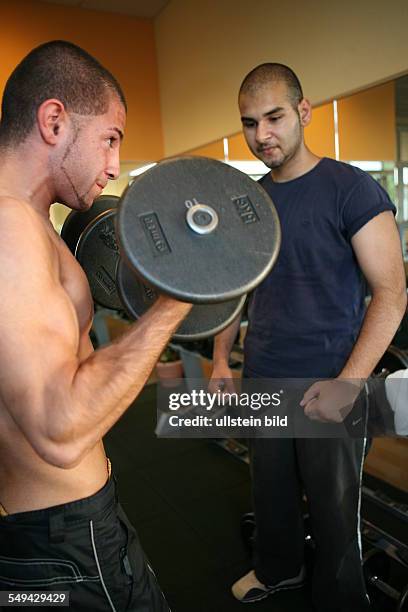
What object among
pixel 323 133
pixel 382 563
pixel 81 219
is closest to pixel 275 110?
pixel 81 219

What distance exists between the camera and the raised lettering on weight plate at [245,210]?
761 millimetres

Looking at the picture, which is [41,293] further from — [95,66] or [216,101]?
[216,101]

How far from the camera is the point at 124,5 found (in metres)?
4.01

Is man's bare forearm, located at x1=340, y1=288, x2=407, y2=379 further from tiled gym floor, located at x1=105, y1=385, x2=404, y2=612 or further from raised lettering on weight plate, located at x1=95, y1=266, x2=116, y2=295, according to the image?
tiled gym floor, located at x1=105, y1=385, x2=404, y2=612

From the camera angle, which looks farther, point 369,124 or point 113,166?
point 369,124

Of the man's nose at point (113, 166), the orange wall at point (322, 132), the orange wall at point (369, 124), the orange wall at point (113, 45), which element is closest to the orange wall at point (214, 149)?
the orange wall at point (113, 45)

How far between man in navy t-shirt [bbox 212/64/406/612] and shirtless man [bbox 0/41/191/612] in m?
0.61

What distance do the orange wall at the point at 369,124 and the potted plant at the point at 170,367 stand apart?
201 centimetres

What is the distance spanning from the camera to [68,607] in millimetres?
878

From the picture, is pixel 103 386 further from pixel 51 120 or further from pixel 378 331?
pixel 378 331

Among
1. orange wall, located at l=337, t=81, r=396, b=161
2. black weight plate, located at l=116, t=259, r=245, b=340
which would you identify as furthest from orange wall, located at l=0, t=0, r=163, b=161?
black weight plate, located at l=116, t=259, r=245, b=340

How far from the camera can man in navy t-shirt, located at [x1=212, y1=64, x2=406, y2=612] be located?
49.0 inches

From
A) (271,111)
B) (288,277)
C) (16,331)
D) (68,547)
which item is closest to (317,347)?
(288,277)

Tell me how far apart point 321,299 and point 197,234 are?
741mm
